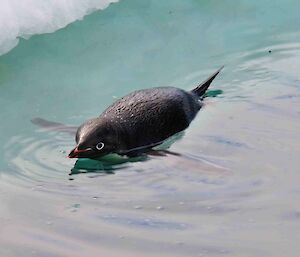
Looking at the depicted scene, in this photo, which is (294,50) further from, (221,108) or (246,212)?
(246,212)

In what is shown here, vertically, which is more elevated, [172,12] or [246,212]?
[172,12]

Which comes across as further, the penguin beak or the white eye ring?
the white eye ring

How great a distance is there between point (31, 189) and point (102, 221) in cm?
41

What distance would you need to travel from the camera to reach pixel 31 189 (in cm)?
291

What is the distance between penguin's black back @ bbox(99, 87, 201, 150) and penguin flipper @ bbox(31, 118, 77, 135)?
0.15 m

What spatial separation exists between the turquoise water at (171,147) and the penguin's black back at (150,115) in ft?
0.33

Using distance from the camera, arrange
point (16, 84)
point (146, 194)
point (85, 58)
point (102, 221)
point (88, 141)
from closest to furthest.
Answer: point (102, 221) → point (146, 194) → point (88, 141) → point (16, 84) → point (85, 58)

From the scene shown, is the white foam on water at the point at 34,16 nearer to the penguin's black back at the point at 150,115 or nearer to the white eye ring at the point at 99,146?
the penguin's black back at the point at 150,115

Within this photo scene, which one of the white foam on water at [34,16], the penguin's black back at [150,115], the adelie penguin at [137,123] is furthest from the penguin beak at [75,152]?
the white foam on water at [34,16]

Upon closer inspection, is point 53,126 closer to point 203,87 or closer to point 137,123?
point 137,123

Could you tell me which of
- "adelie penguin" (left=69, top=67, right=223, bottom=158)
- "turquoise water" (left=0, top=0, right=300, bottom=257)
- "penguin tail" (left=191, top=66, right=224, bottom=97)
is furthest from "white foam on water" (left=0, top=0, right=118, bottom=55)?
"penguin tail" (left=191, top=66, right=224, bottom=97)

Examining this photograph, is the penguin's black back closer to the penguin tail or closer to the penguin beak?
the penguin tail

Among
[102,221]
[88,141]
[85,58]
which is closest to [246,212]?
[102,221]

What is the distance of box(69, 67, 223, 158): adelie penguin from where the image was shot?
3.23m
